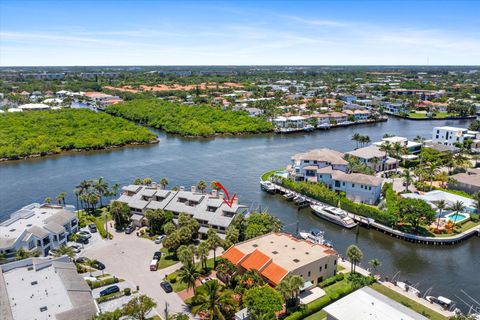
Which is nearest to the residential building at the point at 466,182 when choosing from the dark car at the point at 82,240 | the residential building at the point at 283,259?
the residential building at the point at 283,259

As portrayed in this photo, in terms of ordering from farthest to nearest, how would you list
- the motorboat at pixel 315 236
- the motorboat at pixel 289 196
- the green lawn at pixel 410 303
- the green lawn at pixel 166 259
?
the motorboat at pixel 289 196, the motorboat at pixel 315 236, the green lawn at pixel 166 259, the green lawn at pixel 410 303

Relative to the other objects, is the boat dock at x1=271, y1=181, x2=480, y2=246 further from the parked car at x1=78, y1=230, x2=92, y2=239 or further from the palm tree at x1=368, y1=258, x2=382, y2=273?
the parked car at x1=78, y1=230, x2=92, y2=239

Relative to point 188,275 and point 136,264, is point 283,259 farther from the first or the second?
point 136,264

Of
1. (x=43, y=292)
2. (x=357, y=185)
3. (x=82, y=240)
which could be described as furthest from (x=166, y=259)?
(x=357, y=185)

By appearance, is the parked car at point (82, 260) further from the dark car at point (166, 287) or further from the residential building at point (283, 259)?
the residential building at point (283, 259)

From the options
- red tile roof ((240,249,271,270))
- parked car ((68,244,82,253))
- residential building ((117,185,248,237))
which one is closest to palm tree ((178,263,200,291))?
red tile roof ((240,249,271,270))

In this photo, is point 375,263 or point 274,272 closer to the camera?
point 274,272

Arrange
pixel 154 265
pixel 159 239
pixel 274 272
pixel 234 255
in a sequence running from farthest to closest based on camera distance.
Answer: pixel 159 239, pixel 154 265, pixel 234 255, pixel 274 272
